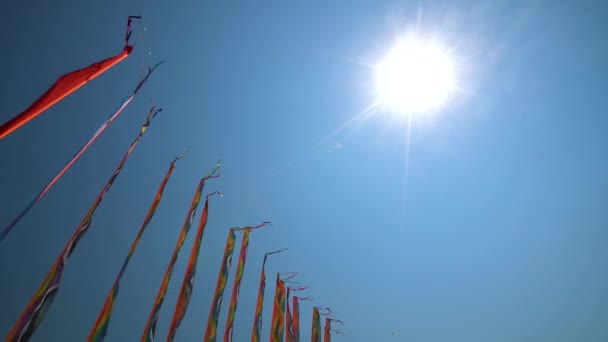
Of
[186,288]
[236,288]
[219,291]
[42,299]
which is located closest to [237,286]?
[236,288]

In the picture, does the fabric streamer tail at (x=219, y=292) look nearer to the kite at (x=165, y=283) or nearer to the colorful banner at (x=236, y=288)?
→ the colorful banner at (x=236, y=288)

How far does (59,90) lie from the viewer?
4520 millimetres

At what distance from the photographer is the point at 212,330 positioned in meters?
9.23

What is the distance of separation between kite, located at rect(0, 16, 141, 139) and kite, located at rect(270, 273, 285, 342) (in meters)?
10.2

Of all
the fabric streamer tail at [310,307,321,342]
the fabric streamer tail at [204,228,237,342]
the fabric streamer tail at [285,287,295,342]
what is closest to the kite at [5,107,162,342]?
the fabric streamer tail at [204,228,237,342]

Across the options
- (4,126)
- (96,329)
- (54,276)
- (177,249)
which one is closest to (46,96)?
(4,126)

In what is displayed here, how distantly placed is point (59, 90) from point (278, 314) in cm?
1061

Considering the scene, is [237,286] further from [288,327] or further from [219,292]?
[288,327]

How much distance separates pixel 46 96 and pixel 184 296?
6.12 m

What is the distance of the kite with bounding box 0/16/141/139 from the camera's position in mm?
4090

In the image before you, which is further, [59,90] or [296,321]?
[296,321]

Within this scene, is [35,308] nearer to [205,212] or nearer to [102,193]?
[102,193]

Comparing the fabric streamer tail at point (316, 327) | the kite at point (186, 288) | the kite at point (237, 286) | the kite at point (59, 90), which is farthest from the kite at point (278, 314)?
the kite at point (59, 90)

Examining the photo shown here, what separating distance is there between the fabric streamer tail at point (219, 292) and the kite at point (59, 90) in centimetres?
721
